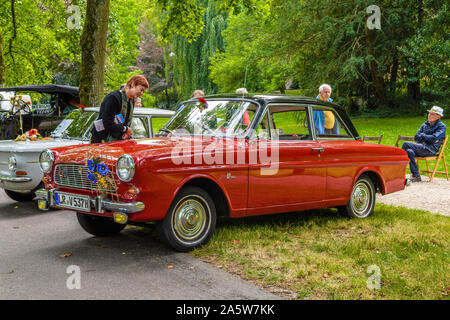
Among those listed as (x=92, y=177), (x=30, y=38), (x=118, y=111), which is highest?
(x=30, y=38)

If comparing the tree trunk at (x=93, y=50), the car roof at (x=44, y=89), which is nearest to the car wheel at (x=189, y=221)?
the tree trunk at (x=93, y=50)

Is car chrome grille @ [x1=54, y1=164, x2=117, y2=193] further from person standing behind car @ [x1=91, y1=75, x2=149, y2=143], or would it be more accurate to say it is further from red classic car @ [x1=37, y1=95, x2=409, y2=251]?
person standing behind car @ [x1=91, y1=75, x2=149, y2=143]

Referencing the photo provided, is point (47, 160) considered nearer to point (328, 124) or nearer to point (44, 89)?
point (328, 124)

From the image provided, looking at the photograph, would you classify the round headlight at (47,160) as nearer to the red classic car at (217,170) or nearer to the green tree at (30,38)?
the red classic car at (217,170)

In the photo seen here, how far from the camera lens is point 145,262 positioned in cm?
527

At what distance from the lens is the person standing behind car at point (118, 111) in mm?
7023

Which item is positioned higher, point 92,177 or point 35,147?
point 35,147

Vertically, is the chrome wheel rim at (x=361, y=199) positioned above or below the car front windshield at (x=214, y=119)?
below

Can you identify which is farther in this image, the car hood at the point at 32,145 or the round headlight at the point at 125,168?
the car hood at the point at 32,145

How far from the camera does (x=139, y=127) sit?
915 cm

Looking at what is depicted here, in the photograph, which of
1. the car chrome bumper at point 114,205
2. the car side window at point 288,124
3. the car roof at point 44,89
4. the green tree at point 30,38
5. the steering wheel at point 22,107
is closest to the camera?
the car chrome bumper at point 114,205

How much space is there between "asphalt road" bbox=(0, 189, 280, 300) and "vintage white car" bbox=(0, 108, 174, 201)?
4.15 feet

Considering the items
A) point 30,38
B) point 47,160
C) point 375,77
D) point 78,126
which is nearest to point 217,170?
point 47,160

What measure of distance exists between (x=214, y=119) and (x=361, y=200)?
9.28 feet
